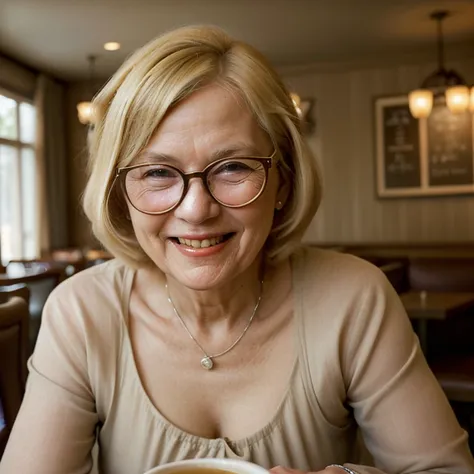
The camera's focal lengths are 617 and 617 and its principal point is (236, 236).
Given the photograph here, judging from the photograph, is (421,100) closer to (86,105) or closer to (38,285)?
(86,105)

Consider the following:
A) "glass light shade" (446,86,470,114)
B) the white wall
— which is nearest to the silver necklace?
"glass light shade" (446,86,470,114)

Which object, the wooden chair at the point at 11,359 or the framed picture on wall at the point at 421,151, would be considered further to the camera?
the framed picture on wall at the point at 421,151

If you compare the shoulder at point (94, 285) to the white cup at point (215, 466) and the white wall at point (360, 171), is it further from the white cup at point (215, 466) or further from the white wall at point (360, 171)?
the white wall at point (360, 171)

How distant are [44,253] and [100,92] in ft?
20.7

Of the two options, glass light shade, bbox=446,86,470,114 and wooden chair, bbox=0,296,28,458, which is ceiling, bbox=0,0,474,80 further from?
wooden chair, bbox=0,296,28,458

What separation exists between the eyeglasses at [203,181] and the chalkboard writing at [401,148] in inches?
237

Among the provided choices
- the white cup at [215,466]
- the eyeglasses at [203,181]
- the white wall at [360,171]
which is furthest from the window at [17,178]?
the white cup at [215,466]

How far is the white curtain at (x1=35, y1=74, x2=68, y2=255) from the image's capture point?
6.91 metres

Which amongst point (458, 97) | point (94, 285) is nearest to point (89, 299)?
point (94, 285)

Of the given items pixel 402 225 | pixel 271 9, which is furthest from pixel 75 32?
pixel 402 225

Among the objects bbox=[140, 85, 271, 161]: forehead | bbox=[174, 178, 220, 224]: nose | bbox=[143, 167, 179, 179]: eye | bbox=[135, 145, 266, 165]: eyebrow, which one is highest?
bbox=[140, 85, 271, 161]: forehead

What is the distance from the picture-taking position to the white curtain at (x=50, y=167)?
22.7ft

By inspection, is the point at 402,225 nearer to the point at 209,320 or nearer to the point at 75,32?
the point at 75,32

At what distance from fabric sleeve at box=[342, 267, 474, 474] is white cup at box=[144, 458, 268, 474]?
404 mm
